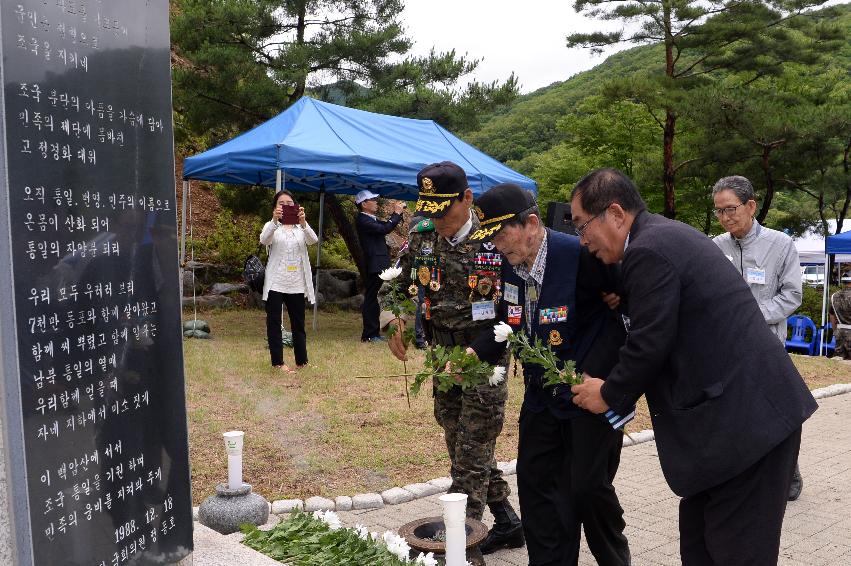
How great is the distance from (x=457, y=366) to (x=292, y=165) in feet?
21.9

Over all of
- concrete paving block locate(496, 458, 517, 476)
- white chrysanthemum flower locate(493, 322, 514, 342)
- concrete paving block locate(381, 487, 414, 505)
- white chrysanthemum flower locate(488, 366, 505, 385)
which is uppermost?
white chrysanthemum flower locate(493, 322, 514, 342)

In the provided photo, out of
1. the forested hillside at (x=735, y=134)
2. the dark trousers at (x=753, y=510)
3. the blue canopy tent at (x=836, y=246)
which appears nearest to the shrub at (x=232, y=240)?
the forested hillside at (x=735, y=134)

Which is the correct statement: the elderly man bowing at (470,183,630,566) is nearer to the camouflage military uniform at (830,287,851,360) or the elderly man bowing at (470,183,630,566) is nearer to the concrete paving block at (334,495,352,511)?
the concrete paving block at (334,495,352,511)

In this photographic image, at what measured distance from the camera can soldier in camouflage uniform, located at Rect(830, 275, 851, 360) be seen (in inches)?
508

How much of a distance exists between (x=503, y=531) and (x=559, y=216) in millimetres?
2497

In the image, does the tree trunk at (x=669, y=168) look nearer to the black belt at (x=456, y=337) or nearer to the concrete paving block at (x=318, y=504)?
the concrete paving block at (x=318, y=504)

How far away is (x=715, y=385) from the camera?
8.32 feet

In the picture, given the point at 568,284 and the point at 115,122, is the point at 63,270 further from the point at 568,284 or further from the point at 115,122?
the point at 568,284

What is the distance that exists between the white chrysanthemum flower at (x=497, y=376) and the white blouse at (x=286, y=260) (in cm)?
517

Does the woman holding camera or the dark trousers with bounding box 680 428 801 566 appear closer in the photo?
the dark trousers with bounding box 680 428 801 566

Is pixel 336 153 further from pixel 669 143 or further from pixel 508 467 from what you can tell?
pixel 669 143

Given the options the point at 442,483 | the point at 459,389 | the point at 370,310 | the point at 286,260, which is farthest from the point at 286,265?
the point at 459,389

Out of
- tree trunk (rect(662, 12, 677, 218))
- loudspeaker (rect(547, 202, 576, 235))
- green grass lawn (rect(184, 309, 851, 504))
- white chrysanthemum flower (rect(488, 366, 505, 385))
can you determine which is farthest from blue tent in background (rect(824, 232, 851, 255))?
white chrysanthemum flower (rect(488, 366, 505, 385))

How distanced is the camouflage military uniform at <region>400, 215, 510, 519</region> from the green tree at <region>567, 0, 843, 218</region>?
14.5 meters
